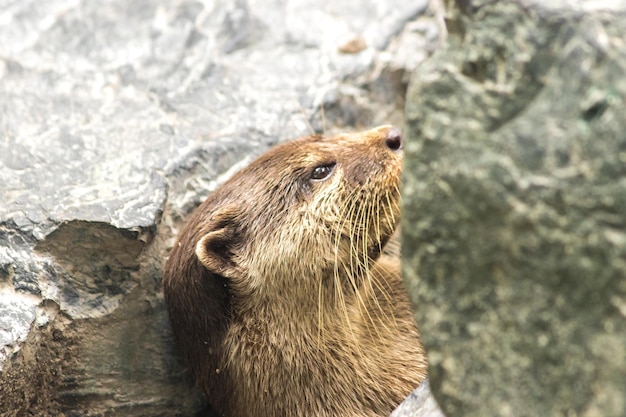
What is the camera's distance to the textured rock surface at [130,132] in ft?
11.2

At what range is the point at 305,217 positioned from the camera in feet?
10.6

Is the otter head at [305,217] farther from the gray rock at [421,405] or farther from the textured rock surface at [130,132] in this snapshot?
the gray rock at [421,405]

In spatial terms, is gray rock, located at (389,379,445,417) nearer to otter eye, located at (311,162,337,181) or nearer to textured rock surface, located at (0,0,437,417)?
otter eye, located at (311,162,337,181)

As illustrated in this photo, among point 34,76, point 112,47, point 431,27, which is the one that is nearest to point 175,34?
point 112,47

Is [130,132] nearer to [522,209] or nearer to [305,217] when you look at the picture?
[305,217]

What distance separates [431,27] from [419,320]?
2.98m

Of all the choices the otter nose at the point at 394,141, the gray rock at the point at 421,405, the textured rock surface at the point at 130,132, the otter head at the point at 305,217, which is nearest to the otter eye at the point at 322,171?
the otter head at the point at 305,217

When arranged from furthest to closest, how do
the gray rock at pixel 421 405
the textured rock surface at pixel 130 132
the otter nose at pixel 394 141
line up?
the textured rock surface at pixel 130 132
the otter nose at pixel 394 141
the gray rock at pixel 421 405

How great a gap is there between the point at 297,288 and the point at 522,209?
5.22ft

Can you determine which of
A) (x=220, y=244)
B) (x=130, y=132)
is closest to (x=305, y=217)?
(x=220, y=244)

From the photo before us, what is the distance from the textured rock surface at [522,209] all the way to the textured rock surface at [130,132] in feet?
6.13

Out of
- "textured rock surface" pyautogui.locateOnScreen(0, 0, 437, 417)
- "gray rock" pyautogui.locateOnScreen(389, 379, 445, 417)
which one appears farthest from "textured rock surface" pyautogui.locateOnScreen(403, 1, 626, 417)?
"textured rock surface" pyautogui.locateOnScreen(0, 0, 437, 417)

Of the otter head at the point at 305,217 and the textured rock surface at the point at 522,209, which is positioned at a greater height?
the textured rock surface at the point at 522,209

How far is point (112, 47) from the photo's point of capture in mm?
4426
